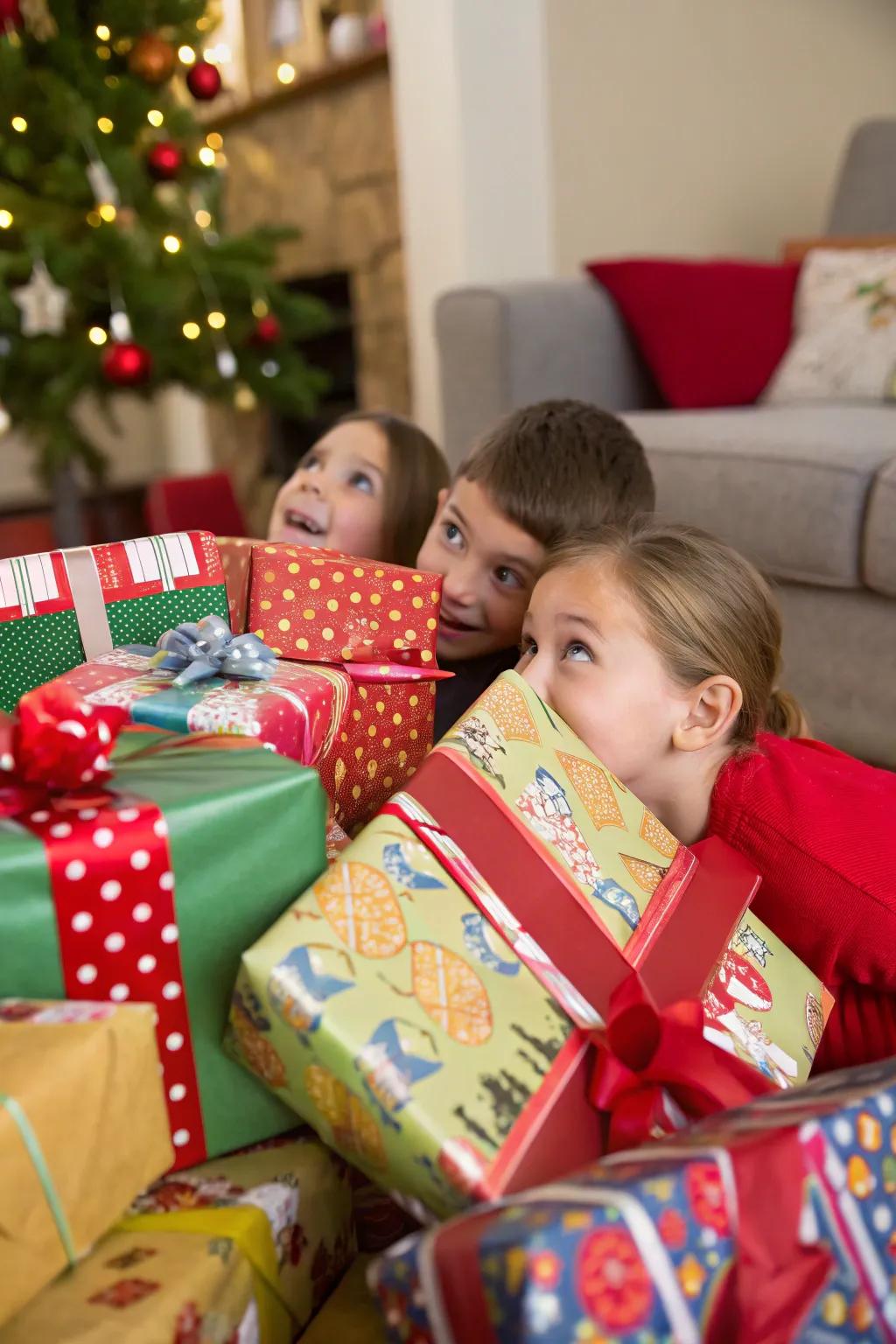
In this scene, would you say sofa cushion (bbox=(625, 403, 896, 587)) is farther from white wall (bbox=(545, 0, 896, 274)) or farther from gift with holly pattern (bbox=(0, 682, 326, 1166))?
white wall (bbox=(545, 0, 896, 274))

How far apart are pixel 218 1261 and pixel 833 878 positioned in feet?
1.78

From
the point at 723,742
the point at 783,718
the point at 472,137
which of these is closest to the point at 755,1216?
the point at 723,742

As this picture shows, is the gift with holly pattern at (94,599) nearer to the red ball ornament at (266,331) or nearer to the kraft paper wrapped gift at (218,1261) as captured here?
the kraft paper wrapped gift at (218,1261)

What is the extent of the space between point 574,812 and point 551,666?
21 centimetres

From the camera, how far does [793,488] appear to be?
1.62 meters

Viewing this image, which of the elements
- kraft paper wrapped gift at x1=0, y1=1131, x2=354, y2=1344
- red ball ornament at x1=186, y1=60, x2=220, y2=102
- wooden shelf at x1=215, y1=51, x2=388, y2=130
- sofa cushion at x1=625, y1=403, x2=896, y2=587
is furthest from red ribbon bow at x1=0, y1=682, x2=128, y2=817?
wooden shelf at x1=215, y1=51, x2=388, y2=130

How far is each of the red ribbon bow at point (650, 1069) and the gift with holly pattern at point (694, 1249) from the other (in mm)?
45

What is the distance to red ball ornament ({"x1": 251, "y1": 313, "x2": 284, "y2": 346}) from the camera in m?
2.71

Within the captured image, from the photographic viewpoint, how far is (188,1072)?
0.65m

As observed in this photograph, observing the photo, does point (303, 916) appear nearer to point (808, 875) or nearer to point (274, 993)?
point (274, 993)

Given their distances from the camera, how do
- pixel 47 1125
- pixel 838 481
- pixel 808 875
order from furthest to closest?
pixel 838 481
pixel 808 875
pixel 47 1125

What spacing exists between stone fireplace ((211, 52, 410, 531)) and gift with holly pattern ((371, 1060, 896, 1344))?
2977 millimetres

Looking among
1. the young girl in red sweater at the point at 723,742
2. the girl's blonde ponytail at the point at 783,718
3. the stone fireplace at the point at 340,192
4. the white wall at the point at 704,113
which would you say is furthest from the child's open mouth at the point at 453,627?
the stone fireplace at the point at 340,192

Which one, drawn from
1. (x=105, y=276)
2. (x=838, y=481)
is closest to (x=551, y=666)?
(x=838, y=481)
